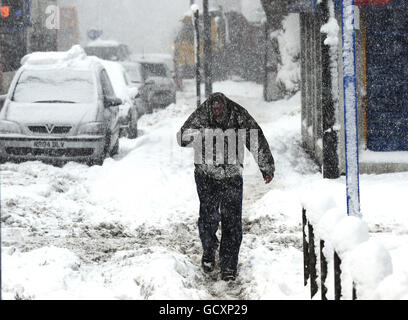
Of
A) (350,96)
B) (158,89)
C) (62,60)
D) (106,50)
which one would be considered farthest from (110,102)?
(106,50)

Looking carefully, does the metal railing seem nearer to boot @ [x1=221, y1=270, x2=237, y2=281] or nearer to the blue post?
the blue post

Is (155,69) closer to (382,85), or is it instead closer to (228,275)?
(382,85)

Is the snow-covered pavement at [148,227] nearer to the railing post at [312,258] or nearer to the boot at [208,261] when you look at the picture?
the boot at [208,261]

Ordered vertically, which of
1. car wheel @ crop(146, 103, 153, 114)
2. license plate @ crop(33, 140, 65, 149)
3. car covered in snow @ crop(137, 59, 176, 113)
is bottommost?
car wheel @ crop(146, 103, 153, 114)

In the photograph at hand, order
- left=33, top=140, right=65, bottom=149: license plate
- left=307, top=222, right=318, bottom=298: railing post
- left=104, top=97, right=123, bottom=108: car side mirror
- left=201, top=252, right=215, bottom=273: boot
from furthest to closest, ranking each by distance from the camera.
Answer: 1. left=104, top=97, right=123, bottom=108: car side mirror
2. left=33, top=140, right=65, bottom=149: license plate
3. left=201, top=252, right=215, bottom=273: boot
4. left=307, top=222, right=318, bottom=298: railing post

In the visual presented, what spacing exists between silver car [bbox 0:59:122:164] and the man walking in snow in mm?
6266

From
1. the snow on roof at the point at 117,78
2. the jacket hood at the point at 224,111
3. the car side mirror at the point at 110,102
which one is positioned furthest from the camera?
the snow on roof at the point at 117,78

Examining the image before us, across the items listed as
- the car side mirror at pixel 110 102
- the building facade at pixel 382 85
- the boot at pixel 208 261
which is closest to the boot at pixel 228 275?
the boot at pixel 208 261

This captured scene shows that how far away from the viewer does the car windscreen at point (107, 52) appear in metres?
33.5

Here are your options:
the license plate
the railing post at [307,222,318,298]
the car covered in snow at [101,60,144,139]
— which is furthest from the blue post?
the car covered in snow at [101,60,144,139]

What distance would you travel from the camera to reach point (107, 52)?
111 ft

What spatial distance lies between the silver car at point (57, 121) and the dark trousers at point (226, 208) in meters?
6.25

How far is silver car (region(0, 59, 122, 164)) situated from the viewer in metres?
12.4
